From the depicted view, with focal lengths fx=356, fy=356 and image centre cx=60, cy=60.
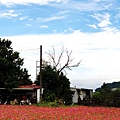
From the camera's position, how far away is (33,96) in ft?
161

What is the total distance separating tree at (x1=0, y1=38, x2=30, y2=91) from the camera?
46.7 metres

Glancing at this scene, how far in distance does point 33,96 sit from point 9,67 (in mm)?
5274

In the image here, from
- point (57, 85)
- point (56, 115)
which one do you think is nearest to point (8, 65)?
point (57, 85)

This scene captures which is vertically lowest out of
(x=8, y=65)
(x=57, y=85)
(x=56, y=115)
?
(x=56, y=115)

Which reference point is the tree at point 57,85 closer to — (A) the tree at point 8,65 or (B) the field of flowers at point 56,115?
(A) the tree at point 8,65

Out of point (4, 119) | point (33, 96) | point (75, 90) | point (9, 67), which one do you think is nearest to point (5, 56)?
point (9, 67)


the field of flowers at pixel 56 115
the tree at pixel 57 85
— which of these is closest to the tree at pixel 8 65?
the tree at pixel 57 85

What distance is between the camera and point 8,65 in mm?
47156

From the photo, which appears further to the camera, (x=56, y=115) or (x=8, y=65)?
(x=8, y=65)

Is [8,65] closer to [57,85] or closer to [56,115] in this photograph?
[57,85]

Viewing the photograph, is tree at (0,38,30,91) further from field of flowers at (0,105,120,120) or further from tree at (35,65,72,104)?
field of flowers at (0,105,120,120)

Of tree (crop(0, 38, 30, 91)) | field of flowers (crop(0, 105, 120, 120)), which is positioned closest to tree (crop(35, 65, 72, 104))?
tree (crop(0, 38, 30, 91))

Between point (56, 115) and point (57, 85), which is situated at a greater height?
point (57, 85)

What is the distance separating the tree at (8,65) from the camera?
153 feet
